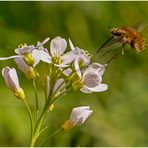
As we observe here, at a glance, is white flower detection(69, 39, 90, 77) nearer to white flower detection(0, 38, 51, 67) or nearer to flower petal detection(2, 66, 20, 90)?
white flower detection(0, 38, 51, 67)

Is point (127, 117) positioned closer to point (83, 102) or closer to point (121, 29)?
point (83, 102)

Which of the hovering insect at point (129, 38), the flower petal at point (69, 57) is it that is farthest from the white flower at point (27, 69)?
the hovering insect at point (129, 38)

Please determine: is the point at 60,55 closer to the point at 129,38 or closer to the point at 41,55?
the point at 41,55

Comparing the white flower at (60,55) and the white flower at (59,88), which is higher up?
the white flower at (60,55)

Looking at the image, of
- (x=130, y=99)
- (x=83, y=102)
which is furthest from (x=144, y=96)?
(x=83, y=102)

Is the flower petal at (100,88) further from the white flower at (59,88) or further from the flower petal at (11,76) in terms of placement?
the flower petal at (11,76)
